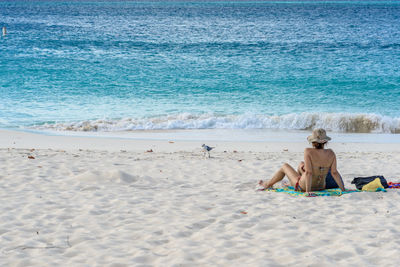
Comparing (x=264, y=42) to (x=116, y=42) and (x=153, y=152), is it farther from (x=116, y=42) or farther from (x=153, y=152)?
(x=153, y=152)

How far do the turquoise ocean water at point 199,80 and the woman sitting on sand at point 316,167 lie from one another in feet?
28.0

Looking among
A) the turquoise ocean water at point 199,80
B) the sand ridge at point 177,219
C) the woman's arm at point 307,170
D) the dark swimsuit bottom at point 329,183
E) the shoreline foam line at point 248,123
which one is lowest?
the sand ridge at point 177,219

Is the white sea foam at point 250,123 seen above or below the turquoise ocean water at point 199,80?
below

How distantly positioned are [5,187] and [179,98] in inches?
535

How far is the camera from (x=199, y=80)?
2303cm

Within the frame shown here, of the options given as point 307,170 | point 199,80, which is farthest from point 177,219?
point 199,80

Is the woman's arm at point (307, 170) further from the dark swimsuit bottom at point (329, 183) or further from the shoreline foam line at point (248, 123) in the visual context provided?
the shoreline foam line at point (248, 123)

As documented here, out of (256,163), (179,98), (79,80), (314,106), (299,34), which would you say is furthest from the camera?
(299,34)

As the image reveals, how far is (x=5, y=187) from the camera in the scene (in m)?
6.52

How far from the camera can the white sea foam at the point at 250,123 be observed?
15.0m

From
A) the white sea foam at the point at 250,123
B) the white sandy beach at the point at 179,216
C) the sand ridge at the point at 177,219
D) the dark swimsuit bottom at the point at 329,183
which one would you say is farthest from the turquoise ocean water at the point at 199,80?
the dark swimsuit bottom at the point at 329,183

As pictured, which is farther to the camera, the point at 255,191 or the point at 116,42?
the point at 116,42

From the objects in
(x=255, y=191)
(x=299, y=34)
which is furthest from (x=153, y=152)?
(x=299, y=34)

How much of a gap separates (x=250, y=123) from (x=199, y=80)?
8013 mm
